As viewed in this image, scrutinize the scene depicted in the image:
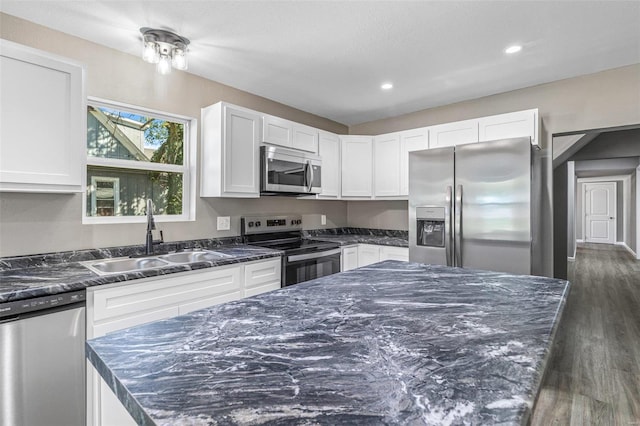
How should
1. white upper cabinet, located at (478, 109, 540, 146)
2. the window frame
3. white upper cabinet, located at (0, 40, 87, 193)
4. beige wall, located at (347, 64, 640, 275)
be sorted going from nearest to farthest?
white upper cabinet, located at (0, 40, 87, 193) → the window frame → beige wall, located at (347, 64, 640, 275) → white upper cabinet, located at (478, 109, 540, 146)

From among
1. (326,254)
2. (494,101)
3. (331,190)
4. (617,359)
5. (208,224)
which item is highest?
(494,101)

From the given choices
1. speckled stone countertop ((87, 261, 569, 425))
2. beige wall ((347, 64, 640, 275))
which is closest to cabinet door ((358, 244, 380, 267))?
beige wall ((347, 64, 640, 275))

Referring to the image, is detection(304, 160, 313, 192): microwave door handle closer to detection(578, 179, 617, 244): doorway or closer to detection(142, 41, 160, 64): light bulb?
detection(142, 41, 160, 64): light bulb

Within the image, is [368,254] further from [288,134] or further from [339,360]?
[339,360]

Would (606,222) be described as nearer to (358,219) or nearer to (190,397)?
(358,219)

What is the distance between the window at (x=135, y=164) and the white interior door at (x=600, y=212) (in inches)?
518

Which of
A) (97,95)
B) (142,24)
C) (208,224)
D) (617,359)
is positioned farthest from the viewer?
(208,224)

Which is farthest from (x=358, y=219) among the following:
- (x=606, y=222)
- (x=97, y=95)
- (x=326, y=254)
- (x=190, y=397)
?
(x=606, y=222)

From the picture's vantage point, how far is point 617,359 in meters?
2.84

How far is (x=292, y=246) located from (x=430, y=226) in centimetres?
135

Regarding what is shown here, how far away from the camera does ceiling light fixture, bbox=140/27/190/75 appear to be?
2.24 m

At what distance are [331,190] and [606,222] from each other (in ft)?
38.1

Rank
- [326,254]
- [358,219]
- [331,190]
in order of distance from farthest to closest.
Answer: [358,219] < [331,190] < [326,254]

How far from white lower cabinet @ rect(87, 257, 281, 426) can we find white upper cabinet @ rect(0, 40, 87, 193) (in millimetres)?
725
